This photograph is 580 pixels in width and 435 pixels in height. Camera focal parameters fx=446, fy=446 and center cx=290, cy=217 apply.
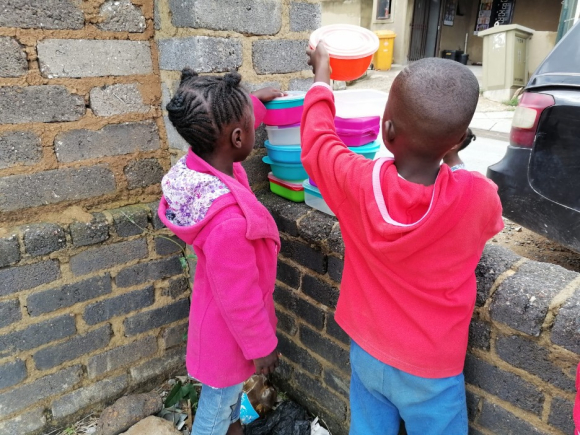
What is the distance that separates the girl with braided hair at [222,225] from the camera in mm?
1542

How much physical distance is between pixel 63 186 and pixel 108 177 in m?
0.21

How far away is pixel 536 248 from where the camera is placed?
3414mm

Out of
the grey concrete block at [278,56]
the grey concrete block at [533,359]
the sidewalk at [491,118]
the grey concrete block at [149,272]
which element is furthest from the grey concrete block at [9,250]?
the sidewalk at [491,118]

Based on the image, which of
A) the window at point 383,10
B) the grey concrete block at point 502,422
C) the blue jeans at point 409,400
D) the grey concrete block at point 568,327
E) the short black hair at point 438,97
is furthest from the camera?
the window at point 383,10

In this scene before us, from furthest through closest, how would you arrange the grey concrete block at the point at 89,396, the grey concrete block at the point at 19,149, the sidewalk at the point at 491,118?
the sidewalk at the point at 491,118, the grey concrete block at the point at 89,396, the grey concrete block at the point at 19,149

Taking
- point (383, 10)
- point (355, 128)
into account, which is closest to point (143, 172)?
point (355, 128)

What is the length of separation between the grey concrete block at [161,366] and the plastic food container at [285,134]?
1.43 meters

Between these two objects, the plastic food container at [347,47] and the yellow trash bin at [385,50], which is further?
the yellow trash bin at [385,50]

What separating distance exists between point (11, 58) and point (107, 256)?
3.30ft

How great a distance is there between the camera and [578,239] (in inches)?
90.0

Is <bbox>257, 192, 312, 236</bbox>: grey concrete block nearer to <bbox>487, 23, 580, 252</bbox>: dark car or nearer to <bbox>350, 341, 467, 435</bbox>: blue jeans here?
<bbox>350, 341, 467, 435</bbox>: blue jeans

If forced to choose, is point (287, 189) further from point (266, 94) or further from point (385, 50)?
point (385, 50)

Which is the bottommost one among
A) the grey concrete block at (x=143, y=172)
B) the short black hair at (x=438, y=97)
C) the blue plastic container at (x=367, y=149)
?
the grey concrete block at (x=143, y=172)

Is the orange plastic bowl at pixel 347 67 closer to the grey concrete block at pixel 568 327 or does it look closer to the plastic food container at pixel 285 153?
the plastic food container at pixel 285 153
